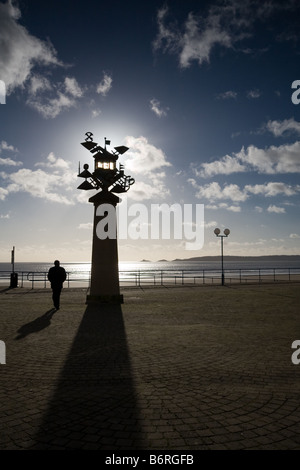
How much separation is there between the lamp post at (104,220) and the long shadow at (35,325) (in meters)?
3.78

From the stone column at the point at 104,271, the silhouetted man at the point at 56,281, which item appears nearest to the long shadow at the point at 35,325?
the silhouetted man at the point at 56,281

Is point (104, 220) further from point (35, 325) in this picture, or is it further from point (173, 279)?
point (173, 279)

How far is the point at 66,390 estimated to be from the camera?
4410 mm

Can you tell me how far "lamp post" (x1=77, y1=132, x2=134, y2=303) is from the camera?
1455 cm

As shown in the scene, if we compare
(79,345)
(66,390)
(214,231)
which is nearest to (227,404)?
(66,390)

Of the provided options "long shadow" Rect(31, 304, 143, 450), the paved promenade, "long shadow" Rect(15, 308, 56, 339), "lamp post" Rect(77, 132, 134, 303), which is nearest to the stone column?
"lamp post" Rect(77, 132, 134, 303)

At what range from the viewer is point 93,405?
3945 mm

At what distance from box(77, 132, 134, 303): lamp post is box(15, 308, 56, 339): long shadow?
378 cm

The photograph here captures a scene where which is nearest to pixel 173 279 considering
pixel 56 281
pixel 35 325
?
pixel 56 281

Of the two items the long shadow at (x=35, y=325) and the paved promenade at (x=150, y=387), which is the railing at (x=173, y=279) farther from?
the paved promenade at (x=150, y=387)
